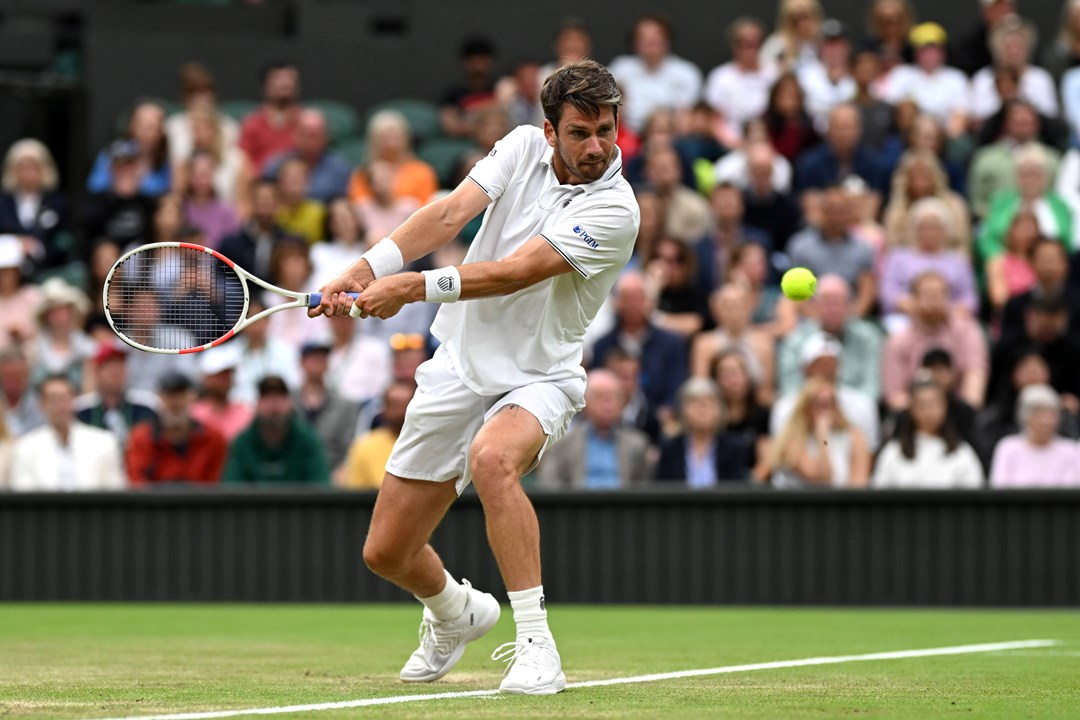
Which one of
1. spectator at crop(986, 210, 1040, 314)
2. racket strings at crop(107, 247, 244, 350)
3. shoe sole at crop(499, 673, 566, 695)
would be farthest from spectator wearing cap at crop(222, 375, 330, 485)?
shoe sole at crop(499, 673, 566, 695)

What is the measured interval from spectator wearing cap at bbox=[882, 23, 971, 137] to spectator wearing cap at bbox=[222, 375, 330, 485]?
6100 mm

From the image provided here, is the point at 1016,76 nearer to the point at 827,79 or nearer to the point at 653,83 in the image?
the point at 827,79

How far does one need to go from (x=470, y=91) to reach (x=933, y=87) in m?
4.15


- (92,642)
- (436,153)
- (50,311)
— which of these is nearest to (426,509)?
(92,642)

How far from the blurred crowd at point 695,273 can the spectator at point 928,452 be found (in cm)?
2

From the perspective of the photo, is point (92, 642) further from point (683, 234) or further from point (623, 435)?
point (683, 234)

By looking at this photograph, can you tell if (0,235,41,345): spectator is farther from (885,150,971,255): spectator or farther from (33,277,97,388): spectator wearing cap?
(885,150,971,255): spectator

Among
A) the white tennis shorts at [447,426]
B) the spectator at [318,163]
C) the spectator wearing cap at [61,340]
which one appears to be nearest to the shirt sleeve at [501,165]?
the white tennis shorts at [447,426]

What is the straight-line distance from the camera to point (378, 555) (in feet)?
22.1

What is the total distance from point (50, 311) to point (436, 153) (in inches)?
166

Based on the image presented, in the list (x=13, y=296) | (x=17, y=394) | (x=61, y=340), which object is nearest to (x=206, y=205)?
(x=13, y=296)

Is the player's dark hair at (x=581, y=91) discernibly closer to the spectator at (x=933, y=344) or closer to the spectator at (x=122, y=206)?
the spectator at (x=933, y=344)

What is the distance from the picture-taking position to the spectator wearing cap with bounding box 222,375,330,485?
512 inches

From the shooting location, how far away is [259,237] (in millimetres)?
15031
